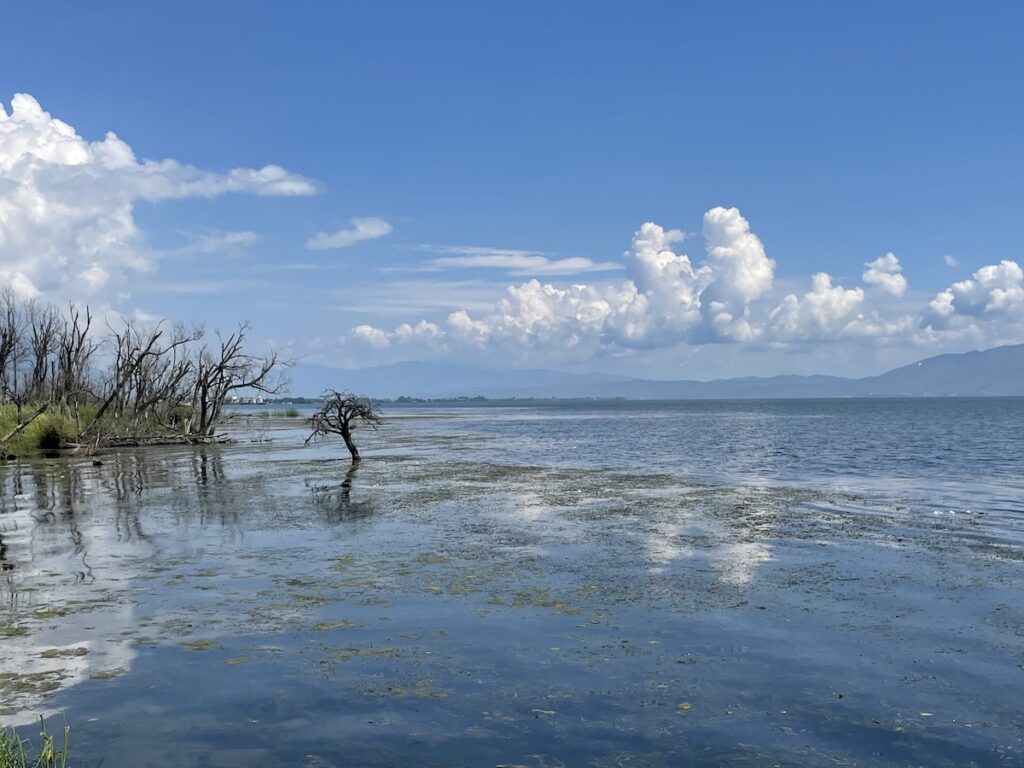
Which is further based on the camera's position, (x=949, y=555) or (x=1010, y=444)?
(x=1010, y=444)

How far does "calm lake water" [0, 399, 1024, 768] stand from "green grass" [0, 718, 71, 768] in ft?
1.44

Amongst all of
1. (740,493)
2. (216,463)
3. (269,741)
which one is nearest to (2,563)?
(269,741)

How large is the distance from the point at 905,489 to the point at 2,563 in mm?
28217

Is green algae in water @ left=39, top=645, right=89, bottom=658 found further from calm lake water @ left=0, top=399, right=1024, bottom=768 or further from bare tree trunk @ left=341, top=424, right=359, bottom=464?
bare tree trunk @ left=341, top=424, right=359, bottom=464

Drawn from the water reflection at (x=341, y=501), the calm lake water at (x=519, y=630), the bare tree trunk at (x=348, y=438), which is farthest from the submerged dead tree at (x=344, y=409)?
the calm lake water at (x=519, y=630)

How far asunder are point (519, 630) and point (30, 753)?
21.1 ft

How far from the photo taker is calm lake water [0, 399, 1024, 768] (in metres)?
8.81

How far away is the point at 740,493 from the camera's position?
2966 centimetres

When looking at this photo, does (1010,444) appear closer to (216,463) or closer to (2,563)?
(216,463)

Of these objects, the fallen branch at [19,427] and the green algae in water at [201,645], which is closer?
the green algae in water at [201,645]

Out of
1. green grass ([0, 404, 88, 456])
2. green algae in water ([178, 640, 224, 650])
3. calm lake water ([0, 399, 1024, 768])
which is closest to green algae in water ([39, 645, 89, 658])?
calm lake water ([0, 399, 1024, 768])

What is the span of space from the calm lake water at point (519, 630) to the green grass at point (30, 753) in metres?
0.44

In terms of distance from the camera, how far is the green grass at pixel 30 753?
6.90 metres

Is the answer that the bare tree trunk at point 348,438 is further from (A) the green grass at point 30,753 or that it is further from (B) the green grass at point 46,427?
(A) the green grass at point 30,753
